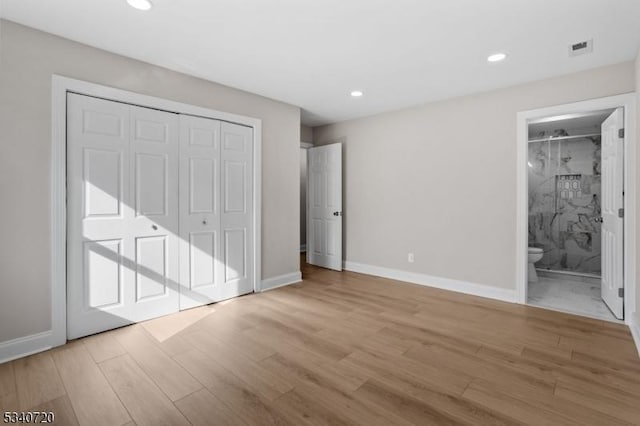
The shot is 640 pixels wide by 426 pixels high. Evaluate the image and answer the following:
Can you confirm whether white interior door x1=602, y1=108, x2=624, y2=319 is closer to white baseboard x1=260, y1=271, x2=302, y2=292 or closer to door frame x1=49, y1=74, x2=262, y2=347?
white baseboard x1=260, y1=271, x2=302, y2=292

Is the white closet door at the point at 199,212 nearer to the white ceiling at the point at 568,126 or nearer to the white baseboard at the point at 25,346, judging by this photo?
the white baseboard at the point at 25,346

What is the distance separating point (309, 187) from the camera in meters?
5.68

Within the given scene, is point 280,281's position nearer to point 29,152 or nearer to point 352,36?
point 29,152

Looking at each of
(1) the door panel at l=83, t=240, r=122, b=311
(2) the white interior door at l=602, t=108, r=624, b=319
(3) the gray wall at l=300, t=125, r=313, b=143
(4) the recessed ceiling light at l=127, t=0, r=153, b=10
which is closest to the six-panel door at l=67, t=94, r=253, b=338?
(1) the door panel at l=83, t=240, r=122, b=311

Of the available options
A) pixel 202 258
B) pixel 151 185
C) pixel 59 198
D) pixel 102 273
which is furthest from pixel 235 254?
pixel 59 198

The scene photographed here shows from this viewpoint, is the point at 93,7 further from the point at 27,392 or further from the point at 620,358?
the point at 620,358

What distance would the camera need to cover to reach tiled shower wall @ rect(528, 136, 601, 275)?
5.13 meters

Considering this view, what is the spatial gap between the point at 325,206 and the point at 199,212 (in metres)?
2.44

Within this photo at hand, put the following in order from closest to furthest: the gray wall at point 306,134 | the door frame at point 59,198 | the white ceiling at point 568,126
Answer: the door frame at point 59,198 < the white ceiling at point 568,126 < the gray wall at point 306,134

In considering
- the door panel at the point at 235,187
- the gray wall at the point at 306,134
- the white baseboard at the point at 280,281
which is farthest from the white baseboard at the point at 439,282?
the gray wall at the point at 306,134

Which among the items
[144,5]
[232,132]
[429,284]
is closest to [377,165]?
[429,284]

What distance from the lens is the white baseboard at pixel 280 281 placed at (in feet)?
13.5

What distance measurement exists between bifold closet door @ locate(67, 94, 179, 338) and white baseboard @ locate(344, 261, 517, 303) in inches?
113

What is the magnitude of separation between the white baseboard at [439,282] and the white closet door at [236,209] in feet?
→ 6.39
